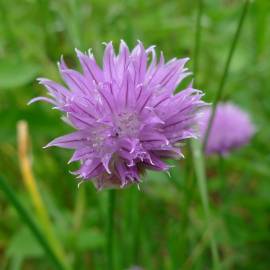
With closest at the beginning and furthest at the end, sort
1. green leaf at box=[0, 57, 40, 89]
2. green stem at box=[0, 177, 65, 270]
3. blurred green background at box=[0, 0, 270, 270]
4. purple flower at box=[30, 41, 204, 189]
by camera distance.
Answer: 1. purple flower at box=[30, 41, 204, 189]
2. green stem at box=[0, 177, 65, 270]
3. green leaf at box=[0, 57, 40, 89]
4. blurred green background at box=[0, 0, 270, 270]

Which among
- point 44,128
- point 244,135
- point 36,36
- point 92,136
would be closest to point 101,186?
point 92,136

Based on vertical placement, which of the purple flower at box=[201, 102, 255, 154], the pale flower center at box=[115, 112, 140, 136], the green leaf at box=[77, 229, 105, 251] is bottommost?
the green leaf at box=[77, 229, 105, 251]

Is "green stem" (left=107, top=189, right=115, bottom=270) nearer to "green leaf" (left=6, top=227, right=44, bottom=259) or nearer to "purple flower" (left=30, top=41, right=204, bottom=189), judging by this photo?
"purple flower" (left=30, top=41, right=204, bottom=189)

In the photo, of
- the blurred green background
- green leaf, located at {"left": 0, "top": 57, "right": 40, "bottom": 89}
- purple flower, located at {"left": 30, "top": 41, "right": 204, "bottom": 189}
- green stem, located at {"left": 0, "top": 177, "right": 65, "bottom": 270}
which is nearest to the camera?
purple flower, located at {"left": 30, "top": 41, "right": 204, "bottom": 189}

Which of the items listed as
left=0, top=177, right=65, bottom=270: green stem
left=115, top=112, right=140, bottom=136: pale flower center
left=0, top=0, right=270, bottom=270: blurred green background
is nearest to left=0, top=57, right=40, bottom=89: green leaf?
left=0, top=0, right=270, bottom=270: blurred green background

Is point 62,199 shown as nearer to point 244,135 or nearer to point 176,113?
point 244,135

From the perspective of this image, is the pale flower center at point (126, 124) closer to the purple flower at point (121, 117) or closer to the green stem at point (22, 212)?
the purple flower at point (121, 117)

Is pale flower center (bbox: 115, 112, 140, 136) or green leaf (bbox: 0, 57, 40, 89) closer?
pale flower center (bbox: 115, 112, 140, 136)
